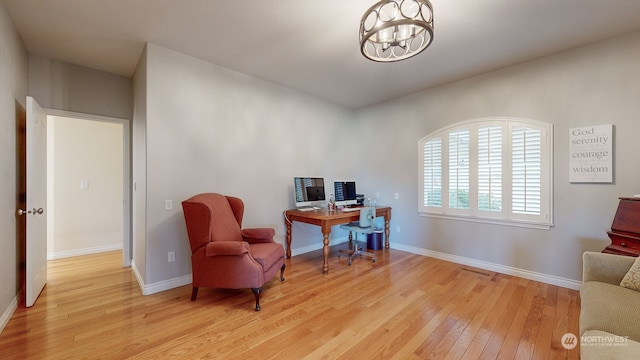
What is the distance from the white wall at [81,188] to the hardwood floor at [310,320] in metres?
1.01

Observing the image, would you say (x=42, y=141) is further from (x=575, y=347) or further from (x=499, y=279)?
(x=499, y=279)

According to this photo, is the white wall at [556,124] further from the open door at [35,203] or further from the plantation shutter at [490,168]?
the open door at [35,203]

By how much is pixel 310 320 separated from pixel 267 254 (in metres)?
0.75

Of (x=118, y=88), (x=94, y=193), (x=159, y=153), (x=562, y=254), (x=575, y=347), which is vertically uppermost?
(x=118, y=88)

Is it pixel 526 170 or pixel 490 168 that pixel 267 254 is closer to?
pixel 490 168

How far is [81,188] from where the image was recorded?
418 cm

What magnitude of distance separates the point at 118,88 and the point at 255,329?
356 cm

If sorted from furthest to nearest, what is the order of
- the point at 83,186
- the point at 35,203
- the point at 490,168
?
1. the point at 83,186
2. the point at 490,168
3. the point at 35,203

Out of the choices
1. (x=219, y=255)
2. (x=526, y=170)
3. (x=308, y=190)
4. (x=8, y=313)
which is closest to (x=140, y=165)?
(x=219, y=255)

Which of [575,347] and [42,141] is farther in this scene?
[42,141]

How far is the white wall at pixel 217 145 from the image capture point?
2.76 meters

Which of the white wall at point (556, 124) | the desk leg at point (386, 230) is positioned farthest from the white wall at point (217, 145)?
the white wall at point (556, 124)

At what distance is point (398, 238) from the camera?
439 cm

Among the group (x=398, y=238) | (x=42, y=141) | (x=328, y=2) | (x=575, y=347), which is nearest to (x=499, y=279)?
(x=575, y=347)
